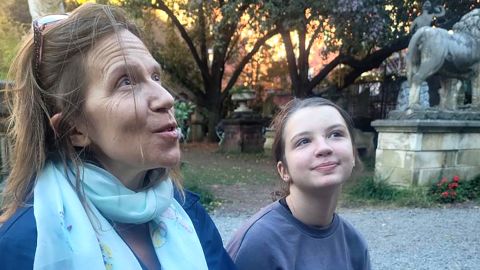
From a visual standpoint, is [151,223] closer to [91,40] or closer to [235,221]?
[91,40]

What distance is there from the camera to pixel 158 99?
1205 millimetres

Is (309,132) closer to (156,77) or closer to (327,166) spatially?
(327,166)

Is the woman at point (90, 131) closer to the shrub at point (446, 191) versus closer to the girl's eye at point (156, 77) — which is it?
the girl's eye at point (156, 77)

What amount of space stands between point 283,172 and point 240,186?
6.99 metres

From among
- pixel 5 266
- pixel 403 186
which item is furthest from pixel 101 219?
pixel 403 186

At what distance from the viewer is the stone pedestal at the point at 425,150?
722 centimetres

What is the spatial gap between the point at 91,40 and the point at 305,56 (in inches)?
584

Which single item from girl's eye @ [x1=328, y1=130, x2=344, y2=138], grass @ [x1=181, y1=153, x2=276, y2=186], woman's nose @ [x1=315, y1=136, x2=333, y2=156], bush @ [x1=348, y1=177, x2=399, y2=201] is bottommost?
grass @ [x1=181, y1=153, x2=276, y2=186]

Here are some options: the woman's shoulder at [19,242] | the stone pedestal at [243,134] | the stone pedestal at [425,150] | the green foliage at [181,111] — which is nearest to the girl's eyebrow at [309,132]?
the woman's shoulder at [19,242]

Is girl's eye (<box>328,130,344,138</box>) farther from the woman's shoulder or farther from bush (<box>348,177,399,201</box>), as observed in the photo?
bush (<box>348,177,399,201</box>)

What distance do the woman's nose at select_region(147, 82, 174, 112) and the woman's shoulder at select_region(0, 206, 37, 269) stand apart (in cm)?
39

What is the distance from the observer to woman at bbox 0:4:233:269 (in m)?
1.15

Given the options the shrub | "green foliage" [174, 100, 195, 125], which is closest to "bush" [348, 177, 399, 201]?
the shrub

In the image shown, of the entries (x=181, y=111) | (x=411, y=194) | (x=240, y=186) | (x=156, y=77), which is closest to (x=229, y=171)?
(x=240, y=186)
